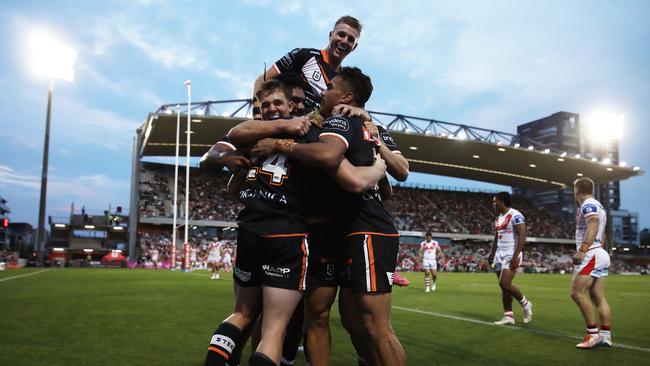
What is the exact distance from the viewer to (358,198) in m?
3.52

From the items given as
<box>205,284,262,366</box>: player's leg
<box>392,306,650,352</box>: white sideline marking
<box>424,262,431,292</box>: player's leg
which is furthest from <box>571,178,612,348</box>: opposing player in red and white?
<box>424,262,431,292</box>: player's leg

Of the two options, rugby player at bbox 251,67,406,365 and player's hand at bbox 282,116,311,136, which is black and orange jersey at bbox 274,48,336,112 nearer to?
rugby player at bbox 251,67,406,365

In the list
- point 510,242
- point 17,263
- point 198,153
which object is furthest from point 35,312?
point 198,153

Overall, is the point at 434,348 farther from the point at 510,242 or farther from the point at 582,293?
the point at 510,242

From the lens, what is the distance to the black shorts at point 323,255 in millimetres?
3457

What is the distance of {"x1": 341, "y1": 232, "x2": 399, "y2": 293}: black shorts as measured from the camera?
11.0 ft

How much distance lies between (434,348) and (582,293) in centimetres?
253

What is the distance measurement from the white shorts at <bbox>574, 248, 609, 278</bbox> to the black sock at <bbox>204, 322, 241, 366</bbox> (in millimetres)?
5755

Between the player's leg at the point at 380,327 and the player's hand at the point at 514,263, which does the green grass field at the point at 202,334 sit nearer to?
the player's hand at the point at 514,263

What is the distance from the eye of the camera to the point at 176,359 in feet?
17.1

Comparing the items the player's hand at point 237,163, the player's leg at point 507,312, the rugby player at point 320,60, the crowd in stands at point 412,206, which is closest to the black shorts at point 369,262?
the player's hand at point 237,163

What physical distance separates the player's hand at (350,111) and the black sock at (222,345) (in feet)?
5.24

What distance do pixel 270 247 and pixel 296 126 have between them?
2.58 feet

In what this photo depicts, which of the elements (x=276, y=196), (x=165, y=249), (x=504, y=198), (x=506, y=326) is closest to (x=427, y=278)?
(x=504, y=198)
